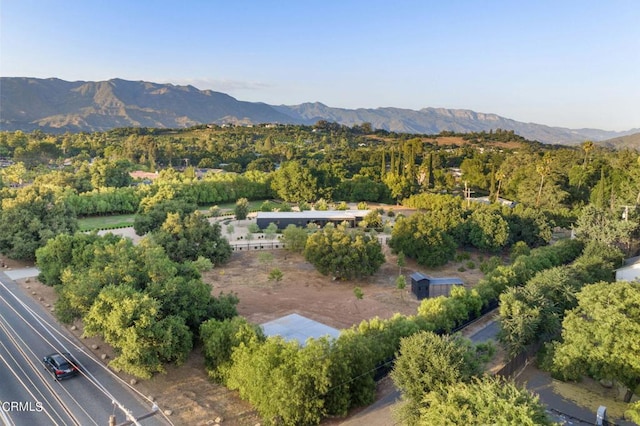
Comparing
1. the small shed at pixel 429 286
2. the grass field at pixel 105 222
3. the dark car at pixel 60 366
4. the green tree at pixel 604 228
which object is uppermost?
the green tree at pixel 604 228

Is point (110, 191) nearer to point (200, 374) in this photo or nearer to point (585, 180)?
point (200, 374)

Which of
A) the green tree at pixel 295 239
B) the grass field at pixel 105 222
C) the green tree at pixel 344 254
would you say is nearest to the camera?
the green tree at pixel 344 254

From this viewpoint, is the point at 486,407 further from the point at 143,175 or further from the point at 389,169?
the point at 143,175

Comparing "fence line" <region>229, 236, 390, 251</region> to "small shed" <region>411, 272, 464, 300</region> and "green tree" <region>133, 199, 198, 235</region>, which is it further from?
"small shed" <region>411, 272, 464, 300</region>

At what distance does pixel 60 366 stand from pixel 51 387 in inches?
40.4

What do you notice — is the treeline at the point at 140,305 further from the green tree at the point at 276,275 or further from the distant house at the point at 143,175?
the distant house at the point at 143,175

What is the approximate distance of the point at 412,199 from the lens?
6169cm

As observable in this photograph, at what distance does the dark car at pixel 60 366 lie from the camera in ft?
58.5

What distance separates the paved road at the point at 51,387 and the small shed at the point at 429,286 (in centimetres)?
1870

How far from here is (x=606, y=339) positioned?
1636cm

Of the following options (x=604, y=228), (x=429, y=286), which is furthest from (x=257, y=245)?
(x=604, y=228)

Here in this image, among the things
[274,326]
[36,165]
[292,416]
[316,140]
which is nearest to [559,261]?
[274,326]

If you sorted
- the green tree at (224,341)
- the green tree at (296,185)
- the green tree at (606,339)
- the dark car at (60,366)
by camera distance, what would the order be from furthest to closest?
the green tree at (296,185) → the dark car at (60,366) → the green tree at (224,341) → the green tree at (606,339)

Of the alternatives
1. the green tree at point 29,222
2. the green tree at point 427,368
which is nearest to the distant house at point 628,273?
the green tree at point 427,368
